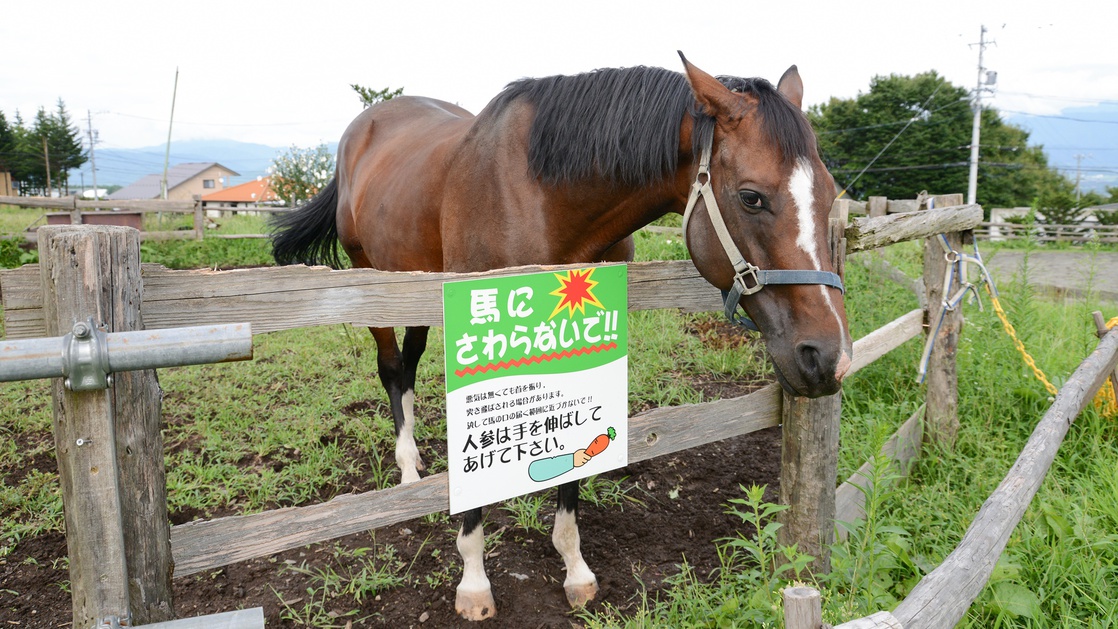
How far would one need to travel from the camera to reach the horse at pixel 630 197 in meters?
1.92

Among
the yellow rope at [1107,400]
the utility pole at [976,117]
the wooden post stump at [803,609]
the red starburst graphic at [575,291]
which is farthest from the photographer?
the utility pole at [976,117]

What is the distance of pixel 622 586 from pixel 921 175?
44.2m

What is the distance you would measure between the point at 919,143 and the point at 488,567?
45526mm

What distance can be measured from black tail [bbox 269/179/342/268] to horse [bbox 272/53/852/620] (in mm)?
1466

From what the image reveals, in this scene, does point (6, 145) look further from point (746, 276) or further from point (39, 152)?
point (746, 276)

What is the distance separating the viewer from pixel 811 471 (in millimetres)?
2621

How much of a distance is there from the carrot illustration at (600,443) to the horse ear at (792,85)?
1.40 meters

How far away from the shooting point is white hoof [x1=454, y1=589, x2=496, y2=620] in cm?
253

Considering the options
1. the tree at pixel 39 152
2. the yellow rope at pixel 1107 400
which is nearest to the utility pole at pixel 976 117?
the yellow rope at pixel 1107 400

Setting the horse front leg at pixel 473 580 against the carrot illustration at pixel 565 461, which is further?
the horse front leg at pixel 473 580

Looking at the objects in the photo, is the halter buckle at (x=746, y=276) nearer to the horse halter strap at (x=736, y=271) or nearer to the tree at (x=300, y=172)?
the horse halter strap at (x=736, y=271)

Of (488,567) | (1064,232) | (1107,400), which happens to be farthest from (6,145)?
(1064,232)

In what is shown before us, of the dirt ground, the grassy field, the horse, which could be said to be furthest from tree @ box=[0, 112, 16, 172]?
the horse

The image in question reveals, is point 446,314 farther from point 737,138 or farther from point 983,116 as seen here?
point 983,116
